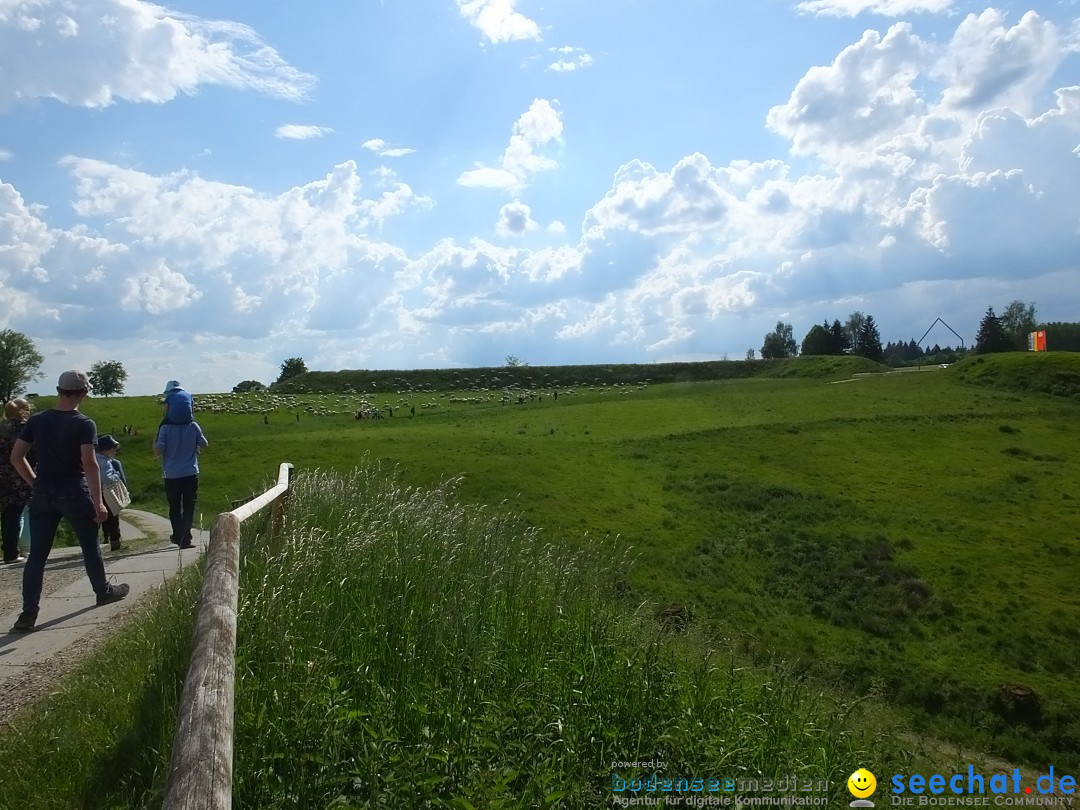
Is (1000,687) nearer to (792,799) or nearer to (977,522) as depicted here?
(977,522)

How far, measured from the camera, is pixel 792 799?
4.66 metres

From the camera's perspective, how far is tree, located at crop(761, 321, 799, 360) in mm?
152000

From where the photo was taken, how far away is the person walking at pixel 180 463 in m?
12.1

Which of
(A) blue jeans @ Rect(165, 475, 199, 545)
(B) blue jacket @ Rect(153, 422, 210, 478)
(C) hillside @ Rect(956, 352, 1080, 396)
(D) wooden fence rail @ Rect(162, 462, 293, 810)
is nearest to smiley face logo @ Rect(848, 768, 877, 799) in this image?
(D) wooden fence rail @ Rect(162, 462, 293, 810)

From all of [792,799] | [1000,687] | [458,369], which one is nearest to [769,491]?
[1000,687]

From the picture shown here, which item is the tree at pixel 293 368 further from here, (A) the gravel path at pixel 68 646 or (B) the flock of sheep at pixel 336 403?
(A) the gravel path at pixel 68 646

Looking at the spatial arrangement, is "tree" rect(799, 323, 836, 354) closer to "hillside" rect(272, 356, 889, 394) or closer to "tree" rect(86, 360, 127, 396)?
"hillside" rect(272, 356, 889, 394)

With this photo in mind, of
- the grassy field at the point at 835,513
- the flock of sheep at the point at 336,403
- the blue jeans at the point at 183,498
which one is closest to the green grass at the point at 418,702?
the grassy field at the point at 835,513

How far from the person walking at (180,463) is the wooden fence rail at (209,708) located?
7.67 m

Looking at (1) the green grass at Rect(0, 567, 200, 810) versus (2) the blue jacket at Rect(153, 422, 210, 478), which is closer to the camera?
(1) the green grass at Rect(0, 567, 200, 810)

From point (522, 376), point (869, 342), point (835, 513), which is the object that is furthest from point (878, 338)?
point (835, 513)

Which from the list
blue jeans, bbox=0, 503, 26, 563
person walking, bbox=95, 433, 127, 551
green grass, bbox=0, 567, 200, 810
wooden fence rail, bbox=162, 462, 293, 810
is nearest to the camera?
wooden fence rail, bbox=162, 462, 293, 810

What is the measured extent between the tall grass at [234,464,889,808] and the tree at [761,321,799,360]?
150 m

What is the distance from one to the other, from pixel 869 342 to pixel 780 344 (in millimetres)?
34092
